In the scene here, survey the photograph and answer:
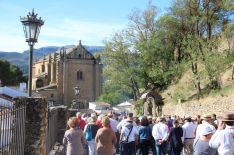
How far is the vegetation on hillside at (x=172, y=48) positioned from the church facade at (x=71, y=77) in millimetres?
39054

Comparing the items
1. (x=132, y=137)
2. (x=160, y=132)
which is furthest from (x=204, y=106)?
(x=132, y=137)

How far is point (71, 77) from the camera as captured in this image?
334ft

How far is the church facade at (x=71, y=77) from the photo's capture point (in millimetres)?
99938

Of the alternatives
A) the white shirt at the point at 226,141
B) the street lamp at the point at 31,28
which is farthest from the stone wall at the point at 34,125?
the white shirt at the point at 226,141

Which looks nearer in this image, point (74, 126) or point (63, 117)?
point (74, 126)

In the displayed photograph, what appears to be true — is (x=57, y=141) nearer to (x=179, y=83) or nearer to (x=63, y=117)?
(x=63, y=117)

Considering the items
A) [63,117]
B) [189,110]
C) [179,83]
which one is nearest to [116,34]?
[179,83]

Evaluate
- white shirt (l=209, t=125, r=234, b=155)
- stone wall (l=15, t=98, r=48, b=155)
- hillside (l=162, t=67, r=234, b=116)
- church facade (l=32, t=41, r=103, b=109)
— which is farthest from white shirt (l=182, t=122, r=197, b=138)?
church facade (l=32, t=41, r=103, b=109)

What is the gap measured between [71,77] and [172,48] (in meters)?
48.5

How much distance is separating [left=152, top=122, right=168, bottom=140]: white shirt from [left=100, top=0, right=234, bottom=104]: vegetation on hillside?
1074 inches

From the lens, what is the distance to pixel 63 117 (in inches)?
834

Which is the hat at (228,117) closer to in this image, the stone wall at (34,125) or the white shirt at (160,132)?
the stone wall at (34,125)

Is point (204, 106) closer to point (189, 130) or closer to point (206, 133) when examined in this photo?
point (189, 130)

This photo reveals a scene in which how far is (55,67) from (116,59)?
1954 inches
